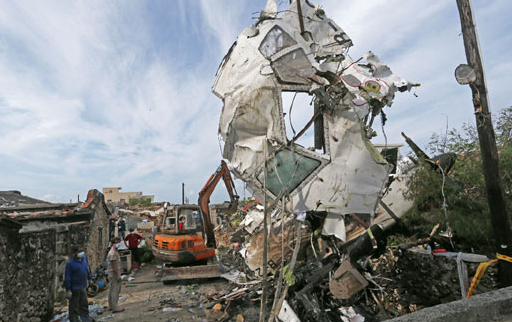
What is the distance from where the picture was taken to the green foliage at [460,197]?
5.02m

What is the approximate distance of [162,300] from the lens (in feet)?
24.6

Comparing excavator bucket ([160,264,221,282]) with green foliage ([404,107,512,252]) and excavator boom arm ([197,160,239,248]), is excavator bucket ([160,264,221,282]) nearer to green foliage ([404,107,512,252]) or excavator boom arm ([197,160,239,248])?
excavator boom arm ([197,160,239,248])

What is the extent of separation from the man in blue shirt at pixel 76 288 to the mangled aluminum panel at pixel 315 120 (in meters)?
3.78

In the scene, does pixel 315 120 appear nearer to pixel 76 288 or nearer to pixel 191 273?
pixel 76 288

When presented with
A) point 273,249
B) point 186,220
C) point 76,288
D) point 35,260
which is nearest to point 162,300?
point 76,288

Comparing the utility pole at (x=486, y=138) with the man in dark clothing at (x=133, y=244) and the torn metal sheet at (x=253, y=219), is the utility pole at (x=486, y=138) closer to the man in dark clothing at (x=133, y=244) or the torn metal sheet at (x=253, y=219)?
the torn metal sheet at (x=253, y=219)

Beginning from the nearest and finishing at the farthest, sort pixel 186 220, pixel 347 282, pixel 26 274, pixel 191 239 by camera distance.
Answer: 1. pixel 347 282
2. pixel 26 274
3. pixel 191 239
4. pixel 186 220

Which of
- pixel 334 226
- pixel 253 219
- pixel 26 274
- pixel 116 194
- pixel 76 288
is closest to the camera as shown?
pixel 334 226

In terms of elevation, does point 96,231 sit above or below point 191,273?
above

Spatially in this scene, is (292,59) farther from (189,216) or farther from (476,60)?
(189,216)

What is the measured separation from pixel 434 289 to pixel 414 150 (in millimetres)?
2469

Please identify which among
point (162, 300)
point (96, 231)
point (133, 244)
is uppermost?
point (96, 231)

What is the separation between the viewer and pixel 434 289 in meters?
5.04

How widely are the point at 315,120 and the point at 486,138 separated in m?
2.45
